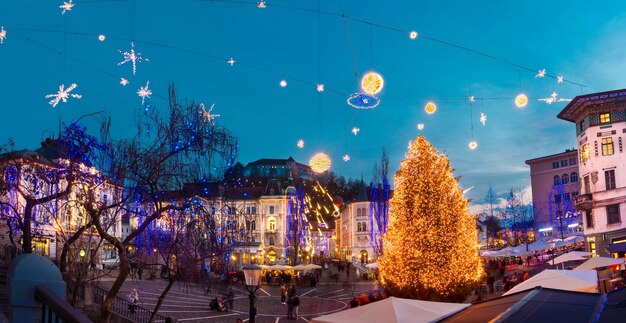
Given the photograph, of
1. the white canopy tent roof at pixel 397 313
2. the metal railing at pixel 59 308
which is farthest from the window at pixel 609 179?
the metal railing at pixel 59 308

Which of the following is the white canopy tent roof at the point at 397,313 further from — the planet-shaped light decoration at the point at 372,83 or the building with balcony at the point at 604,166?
the building with balcony at the point at 604,166

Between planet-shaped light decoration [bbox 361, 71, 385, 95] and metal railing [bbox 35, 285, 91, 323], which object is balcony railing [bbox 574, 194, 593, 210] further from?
metal railing [bbox 35, 285, 91, 323]

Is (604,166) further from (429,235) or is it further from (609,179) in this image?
(429,235)

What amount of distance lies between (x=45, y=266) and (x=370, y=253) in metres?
84.3

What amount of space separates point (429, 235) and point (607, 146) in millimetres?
28189

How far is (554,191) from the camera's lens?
265ft

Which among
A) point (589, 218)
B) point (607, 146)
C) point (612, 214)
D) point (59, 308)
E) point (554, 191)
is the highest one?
point (607, 146)

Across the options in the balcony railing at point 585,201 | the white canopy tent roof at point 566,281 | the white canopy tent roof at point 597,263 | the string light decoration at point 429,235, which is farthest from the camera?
the balcony railing at point 585,201

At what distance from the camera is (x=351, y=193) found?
125 metres

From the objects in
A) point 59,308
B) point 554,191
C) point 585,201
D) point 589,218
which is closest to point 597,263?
point 585,201

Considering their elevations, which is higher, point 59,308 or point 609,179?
point 609,179

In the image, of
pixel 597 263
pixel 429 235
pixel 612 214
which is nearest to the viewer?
pixel 429 235

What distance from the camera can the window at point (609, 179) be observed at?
41.8m

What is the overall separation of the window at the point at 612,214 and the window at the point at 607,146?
3.94 meters
